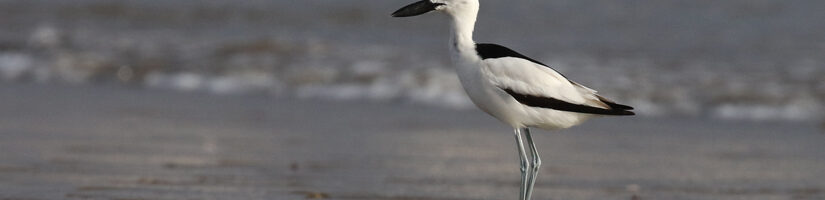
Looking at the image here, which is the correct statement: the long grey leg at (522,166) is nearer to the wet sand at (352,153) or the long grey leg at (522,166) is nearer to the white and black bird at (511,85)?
the white and black bird at (511,85)

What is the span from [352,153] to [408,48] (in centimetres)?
621

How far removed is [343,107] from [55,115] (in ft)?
Answer: 7.84

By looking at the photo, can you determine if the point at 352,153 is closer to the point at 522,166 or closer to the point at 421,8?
the point at 522,166

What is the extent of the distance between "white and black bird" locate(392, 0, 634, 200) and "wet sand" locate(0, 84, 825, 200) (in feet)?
4.28

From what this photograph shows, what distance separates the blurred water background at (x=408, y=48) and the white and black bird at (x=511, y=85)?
531 centimetres

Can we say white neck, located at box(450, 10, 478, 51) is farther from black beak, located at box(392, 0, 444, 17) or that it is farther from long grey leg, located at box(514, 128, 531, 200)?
long grey leg, located at box(514, 128, 531, 200)

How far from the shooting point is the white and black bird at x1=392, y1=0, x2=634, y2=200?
5137 mm

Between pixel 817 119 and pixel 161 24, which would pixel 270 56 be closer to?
pixel 161 24

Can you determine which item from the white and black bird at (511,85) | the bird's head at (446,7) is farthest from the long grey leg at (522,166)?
the bird's head at (446,7)

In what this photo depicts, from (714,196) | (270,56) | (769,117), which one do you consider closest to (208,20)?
(270,56)

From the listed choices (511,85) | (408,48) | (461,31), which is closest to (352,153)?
(461,31)

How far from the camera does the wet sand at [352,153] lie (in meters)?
6.65

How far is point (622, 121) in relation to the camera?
31.7 feet

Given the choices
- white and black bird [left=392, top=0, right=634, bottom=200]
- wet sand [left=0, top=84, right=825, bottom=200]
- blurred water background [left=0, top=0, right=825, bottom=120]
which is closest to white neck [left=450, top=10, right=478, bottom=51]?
white and black bird [left=392, top=0, right=634, bottom=200]
